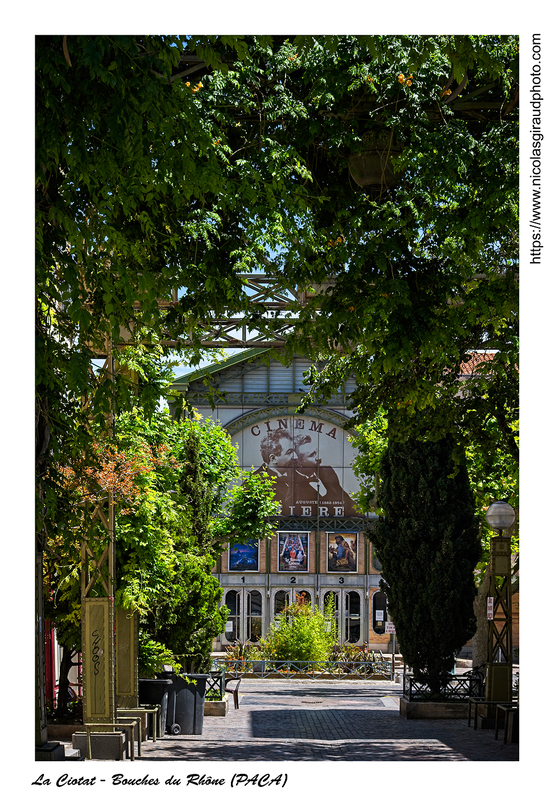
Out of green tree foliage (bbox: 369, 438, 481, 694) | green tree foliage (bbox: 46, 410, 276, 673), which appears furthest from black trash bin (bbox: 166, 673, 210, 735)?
green tree foliage (bbox: 369, 438, 481, 694)

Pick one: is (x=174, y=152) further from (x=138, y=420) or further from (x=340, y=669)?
(x=340, y=669)

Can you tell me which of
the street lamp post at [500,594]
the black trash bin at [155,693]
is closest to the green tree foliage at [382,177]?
the street lamp post at [500,594]

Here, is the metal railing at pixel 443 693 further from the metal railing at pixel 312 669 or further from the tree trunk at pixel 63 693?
the metal railing at pixel 312 669

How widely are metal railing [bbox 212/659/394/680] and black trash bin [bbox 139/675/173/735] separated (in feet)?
36.8

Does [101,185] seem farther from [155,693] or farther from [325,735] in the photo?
[325,735]

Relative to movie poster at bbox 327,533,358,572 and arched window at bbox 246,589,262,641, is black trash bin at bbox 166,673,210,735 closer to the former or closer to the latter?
arched window at bbox 246,589,262,641

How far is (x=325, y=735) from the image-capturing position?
13602 millimetres

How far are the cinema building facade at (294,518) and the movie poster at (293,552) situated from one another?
0.12 feet

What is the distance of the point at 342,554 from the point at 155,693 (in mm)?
21107

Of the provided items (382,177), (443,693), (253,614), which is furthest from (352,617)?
(382,177)

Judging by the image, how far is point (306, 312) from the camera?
754 centimetres

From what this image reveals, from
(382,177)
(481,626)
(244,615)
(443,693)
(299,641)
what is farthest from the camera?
(244,615)

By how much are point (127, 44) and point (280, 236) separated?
2.94 metres

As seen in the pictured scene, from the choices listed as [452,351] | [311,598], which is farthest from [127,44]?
[311,598]
